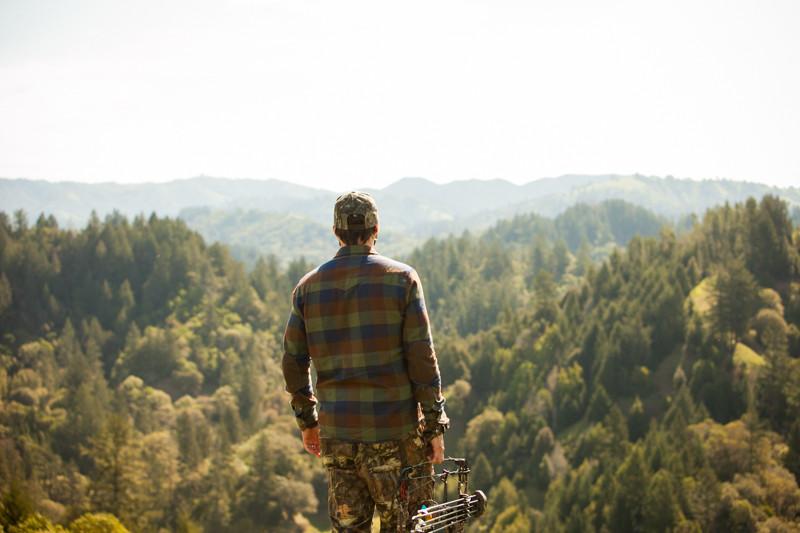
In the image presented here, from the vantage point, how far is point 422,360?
614 cm

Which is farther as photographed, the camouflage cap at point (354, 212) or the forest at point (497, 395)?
the forest at point (497, 395)

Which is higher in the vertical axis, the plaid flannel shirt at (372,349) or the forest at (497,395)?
the plaid flannel shirt at (372,349)

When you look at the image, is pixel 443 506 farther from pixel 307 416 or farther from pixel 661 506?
pixel 661 506

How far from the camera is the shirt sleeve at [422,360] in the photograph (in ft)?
20.2


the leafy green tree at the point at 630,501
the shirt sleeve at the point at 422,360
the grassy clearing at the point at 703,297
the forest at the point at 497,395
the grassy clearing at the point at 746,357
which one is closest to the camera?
the shirt sleeve at the point at 422,360

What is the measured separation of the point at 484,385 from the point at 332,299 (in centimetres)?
10862

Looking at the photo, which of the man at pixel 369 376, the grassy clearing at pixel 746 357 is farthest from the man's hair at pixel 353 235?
the grassy clearing at pixel 746 357

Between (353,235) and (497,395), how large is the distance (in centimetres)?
10163

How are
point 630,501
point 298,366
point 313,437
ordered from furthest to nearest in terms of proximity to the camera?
point 630,501 < point 313,437 < point 298,366

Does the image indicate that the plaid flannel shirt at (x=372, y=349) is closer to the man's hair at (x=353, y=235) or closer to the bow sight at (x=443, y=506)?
the man's hair at (x=353, y=235)

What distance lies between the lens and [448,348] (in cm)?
11794

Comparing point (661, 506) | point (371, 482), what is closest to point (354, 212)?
point (371, 482)

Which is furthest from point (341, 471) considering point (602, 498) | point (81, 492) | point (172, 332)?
point (172, 332)

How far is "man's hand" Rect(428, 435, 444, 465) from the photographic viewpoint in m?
6.26
